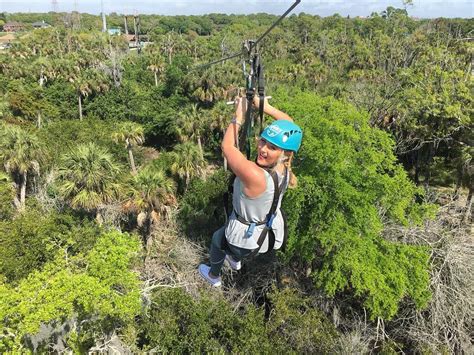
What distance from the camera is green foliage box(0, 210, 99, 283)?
1469 cm

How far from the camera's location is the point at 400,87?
24453 millimetres

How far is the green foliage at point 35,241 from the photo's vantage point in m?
14.7

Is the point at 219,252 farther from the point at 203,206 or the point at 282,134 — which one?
the point at 203,206

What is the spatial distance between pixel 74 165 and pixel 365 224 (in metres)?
13.1

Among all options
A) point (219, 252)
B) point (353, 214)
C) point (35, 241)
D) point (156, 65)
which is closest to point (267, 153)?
point (219, 252)

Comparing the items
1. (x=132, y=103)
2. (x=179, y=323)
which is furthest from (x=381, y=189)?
(x=132, y=103)

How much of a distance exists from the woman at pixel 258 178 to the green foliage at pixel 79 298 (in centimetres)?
627

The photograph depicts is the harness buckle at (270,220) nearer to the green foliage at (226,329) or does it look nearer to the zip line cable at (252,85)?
the zip line cable at (252,85)

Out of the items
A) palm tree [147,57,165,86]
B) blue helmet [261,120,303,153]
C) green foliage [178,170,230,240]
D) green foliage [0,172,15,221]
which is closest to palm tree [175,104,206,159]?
green foliage [178,170,230,240]

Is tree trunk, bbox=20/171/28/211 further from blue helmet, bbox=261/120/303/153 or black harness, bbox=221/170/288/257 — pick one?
blue helmet, bbox=261/120/303/153

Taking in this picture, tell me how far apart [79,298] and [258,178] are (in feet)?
26.7

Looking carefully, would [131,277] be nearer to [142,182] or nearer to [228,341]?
[228,341]

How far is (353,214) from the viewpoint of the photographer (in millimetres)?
13281

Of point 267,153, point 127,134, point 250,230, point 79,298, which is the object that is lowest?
point 79,298
